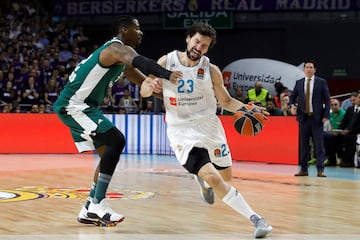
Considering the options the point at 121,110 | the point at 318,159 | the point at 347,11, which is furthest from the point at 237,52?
the point at 318,159

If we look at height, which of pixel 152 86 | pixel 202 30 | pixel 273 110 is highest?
pixel 202 30

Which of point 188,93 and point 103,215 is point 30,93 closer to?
point 103,215

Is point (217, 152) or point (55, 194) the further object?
point (55, 194)

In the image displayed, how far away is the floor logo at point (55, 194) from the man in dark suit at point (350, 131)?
710cm

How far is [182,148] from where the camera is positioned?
6906 mm

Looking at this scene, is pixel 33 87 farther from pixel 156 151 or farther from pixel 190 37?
pixel 190 37

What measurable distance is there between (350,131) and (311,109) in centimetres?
320

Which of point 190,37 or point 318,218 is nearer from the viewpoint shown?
point 190,37

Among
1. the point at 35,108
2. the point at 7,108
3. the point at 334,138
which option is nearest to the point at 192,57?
the point at 334,138

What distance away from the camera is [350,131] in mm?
16000

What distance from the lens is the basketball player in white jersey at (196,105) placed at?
22.5ft

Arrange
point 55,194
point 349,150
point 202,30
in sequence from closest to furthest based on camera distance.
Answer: point 202,30 < point 55,194 < point 349,150

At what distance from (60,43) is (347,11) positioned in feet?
30.8

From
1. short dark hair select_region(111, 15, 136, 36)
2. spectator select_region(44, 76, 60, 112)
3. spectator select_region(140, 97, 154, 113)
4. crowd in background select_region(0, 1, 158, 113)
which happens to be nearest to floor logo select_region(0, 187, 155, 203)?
short dark hair select_region(111, 15, 136, 36)
